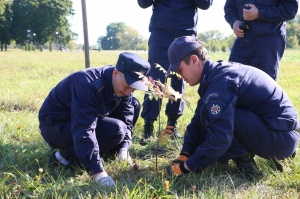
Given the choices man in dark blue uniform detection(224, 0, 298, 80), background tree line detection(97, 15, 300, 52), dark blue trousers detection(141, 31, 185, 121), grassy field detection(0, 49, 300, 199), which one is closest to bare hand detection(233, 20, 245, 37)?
man in dark blue uniform detection(224, 0, 298, 80)

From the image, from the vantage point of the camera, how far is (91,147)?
8.88 ft

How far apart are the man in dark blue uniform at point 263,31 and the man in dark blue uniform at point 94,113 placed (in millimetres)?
1353

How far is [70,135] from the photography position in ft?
10.3

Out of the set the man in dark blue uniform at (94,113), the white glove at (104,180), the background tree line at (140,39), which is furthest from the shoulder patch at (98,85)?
the background tree line at (140,39)

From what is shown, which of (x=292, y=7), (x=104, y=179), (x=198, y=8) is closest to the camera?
(x=104, y=179)

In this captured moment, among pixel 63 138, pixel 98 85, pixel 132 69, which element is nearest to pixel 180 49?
pixel 132 69

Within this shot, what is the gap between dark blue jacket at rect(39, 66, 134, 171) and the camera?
2707 mm

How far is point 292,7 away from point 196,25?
105 centimetres

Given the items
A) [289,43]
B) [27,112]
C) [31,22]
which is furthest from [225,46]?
[27,112]

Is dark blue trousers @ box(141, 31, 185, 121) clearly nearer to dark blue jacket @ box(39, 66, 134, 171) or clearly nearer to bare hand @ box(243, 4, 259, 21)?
dark blue jacket @ box(39, 66, 134, 171)

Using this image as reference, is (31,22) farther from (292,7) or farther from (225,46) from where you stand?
(292,7)

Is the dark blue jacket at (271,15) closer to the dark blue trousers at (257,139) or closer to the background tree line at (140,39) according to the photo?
the dark blue trousers at (257,139)

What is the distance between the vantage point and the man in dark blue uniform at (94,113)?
8.88 ft

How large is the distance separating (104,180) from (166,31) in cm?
201
